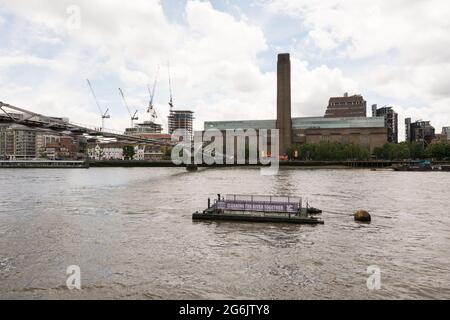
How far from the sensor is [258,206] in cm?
3562

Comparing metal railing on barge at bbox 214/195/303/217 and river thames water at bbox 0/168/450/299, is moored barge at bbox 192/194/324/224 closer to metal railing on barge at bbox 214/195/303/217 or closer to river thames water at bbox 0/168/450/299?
metal railing on barge at bbox 214/195/303/217

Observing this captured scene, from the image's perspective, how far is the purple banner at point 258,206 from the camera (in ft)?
114

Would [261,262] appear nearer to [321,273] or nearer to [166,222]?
[321,273]

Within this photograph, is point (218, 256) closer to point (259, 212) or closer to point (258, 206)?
point (259, 212)

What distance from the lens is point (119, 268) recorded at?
20219 mm

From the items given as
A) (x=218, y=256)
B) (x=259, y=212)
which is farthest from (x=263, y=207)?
(x=218, y=256)

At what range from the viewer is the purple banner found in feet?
114
